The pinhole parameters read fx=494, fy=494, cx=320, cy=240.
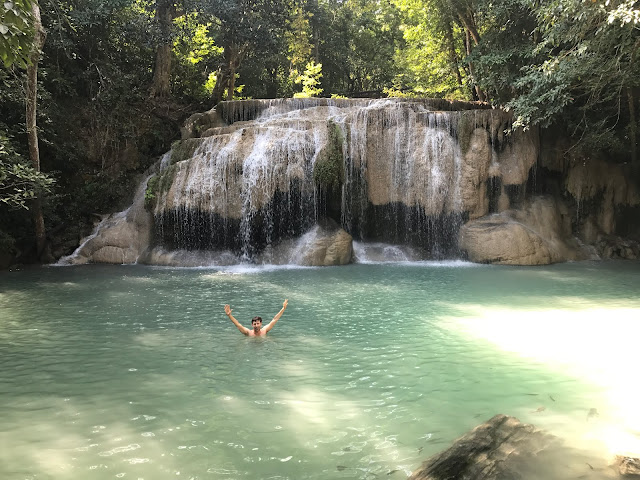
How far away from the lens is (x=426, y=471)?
3.38 m

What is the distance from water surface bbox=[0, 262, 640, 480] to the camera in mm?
3777

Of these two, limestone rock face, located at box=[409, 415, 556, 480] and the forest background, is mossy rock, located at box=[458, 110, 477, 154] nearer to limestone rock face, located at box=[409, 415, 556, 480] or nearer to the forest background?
the forest background

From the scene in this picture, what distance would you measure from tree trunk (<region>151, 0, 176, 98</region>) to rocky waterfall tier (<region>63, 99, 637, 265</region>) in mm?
5396

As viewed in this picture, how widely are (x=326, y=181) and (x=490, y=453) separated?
466 inches

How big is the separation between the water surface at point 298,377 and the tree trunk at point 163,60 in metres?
12.1

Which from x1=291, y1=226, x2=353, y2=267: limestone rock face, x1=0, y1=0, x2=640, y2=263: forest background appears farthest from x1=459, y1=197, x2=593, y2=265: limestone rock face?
x1=291, y1=226, x2=353, y2=267: limestone rock face

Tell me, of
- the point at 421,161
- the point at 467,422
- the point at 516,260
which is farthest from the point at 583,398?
the point at 421,161

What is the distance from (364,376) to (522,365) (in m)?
1.89

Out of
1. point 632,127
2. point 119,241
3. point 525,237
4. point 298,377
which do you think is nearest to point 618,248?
point 632,127

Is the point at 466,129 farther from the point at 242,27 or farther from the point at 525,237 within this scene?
the point at 242,27

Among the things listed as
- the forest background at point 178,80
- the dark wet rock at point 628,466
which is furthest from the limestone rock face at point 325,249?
the dark wet rock at point 628,466

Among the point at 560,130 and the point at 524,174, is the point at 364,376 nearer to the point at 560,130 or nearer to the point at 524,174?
the point at 524,174

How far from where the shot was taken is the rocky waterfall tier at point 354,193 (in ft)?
48.0

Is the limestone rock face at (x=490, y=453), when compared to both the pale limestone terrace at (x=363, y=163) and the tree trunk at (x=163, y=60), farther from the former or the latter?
the tree trunk at (x=163, y=60)
